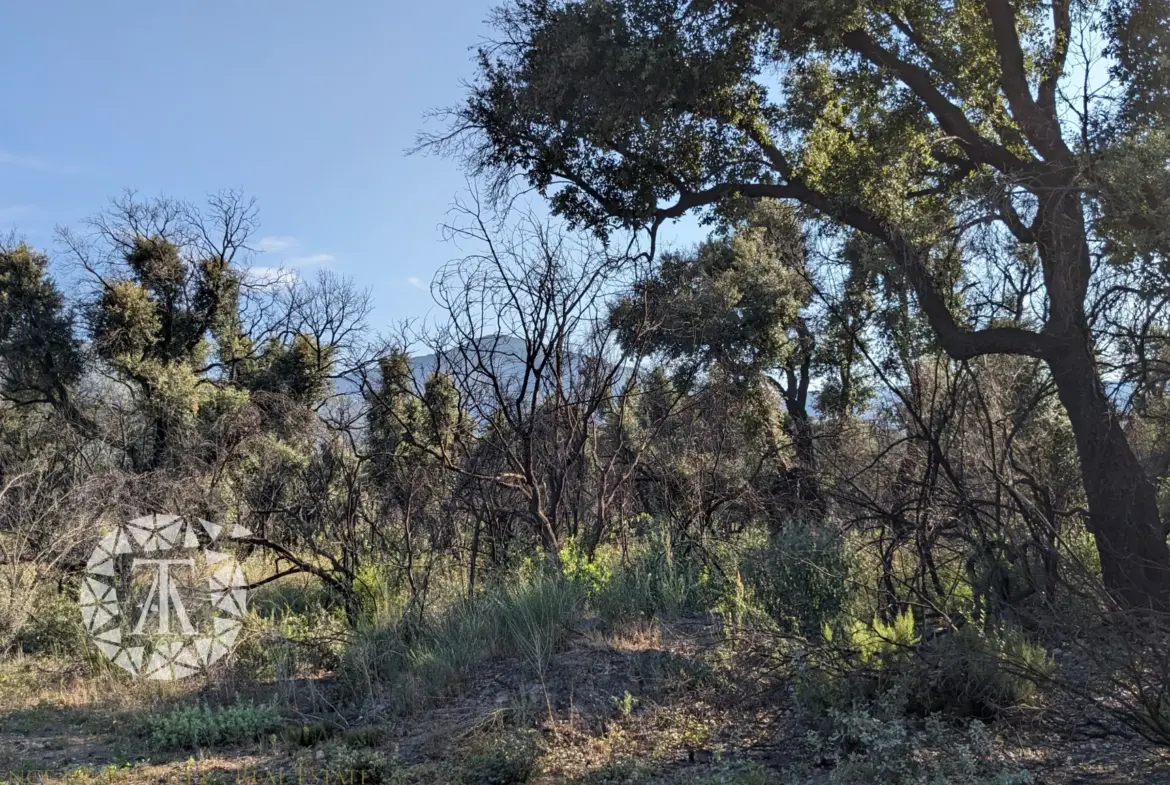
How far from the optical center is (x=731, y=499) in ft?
26.5

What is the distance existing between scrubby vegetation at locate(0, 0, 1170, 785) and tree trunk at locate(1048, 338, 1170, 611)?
0.09 feet

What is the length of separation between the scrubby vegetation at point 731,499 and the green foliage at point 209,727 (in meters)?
0.03

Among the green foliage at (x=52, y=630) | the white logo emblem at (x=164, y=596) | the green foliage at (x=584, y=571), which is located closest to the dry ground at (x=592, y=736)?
the green foliage at (x=584, y=571)

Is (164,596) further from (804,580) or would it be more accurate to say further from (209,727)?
(804,580)

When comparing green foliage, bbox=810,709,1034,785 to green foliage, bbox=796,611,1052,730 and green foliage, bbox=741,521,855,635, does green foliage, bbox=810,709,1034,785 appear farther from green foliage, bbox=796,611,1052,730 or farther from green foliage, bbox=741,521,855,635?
green foliage, bbox=741,521,855,635

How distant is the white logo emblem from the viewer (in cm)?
841

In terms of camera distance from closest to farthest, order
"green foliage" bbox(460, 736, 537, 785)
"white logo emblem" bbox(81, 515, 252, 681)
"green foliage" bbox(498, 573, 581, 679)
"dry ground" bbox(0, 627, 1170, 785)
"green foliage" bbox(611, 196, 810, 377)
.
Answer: "dry ground" bbox(0, 627, 1170, 785) < "green foliage" bbox(460, 736, 537, 785) < "green foliage" bbox(498, 573, 581, 679) < "white logo emblem" bbox(81, 515, 252, 681) < "green foliage" bbox(611, 196, 810, 377)

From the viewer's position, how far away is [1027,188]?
206 inches

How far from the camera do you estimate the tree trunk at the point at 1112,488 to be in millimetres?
4910

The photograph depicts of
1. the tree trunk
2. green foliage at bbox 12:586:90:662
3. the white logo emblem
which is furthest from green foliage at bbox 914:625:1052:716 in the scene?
green foliage at bbox 12:586:90:662

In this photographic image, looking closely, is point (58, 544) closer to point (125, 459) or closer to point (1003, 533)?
point (125, 459)

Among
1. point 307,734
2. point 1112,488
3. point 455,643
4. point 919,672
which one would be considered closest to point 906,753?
point 919,672

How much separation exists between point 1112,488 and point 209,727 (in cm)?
624

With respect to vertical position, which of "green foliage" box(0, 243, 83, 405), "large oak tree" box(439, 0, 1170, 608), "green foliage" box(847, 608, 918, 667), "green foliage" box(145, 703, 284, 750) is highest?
"green foliage" box(0, 243, 83, 405)
